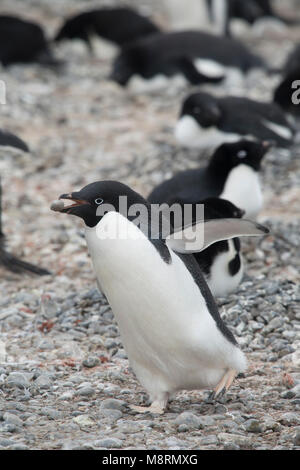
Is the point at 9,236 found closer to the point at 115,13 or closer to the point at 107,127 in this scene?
the point at 107,127

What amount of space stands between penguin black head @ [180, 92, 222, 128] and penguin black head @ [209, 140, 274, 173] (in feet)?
3.82

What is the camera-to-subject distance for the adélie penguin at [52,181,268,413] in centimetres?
320

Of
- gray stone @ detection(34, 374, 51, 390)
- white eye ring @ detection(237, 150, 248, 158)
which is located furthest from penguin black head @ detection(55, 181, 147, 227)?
white eye ring @ detection(237, 150, 248, 158)

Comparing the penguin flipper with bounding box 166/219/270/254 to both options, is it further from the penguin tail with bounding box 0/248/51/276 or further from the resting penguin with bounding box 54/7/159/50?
the resting penguin with bounding box 54/7/159/50

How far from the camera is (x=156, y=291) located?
127 inches

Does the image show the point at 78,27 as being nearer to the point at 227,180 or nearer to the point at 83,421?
the point at 227,180

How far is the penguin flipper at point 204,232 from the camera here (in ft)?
11.0

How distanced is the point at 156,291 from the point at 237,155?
7.65 feet

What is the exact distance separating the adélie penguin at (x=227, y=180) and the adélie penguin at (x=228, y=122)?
1132 millimetres

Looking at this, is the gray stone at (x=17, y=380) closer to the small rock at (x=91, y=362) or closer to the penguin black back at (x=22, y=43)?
the small rock at (x=91, y=362)

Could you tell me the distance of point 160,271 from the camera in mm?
3219

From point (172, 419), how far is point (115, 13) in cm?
760

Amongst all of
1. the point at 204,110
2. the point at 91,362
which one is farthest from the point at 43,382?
the point at 204,110

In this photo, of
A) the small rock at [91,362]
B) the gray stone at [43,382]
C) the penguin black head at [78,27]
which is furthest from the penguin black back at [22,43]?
the gray stone at [43,382]
